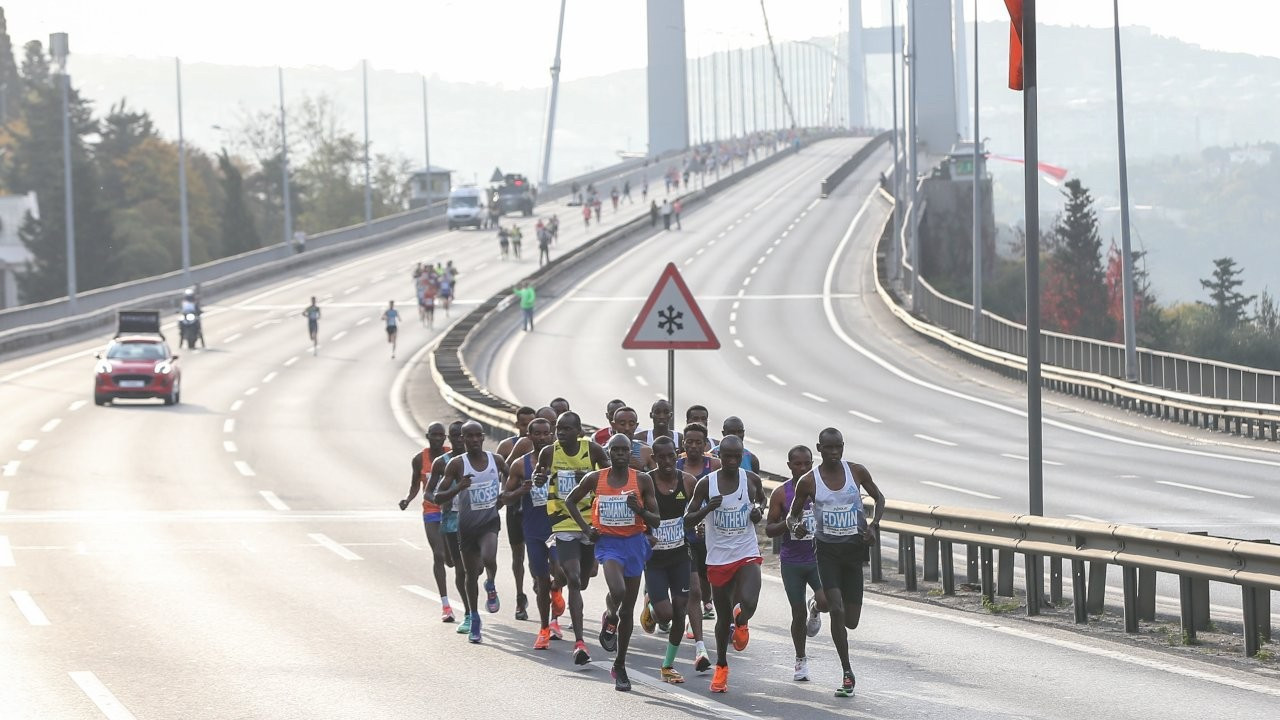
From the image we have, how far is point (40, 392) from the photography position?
1702 inches

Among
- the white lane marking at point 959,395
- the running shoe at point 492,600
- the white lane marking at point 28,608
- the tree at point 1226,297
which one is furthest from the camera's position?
the tree at point 1226,297

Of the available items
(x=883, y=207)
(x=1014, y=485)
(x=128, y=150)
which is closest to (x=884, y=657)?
(x=1014, y=485)

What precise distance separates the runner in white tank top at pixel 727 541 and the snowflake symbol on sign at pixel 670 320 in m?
5.08

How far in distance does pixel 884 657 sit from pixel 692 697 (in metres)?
2.02

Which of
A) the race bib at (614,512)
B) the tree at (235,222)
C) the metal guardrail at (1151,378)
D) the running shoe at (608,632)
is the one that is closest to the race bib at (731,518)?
the race bib at (614,512)

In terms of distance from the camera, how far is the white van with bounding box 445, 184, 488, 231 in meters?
96.5

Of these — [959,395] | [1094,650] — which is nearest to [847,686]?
[1094,650]

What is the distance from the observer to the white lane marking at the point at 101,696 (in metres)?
10.7

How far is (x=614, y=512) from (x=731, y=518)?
84 centimetres

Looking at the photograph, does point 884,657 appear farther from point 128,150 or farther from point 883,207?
point 128,150

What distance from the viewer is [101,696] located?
446 inches

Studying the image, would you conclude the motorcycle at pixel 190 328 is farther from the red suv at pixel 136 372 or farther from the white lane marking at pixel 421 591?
the white lane marking at pixel 421 591

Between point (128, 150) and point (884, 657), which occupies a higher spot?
point (128, 150)

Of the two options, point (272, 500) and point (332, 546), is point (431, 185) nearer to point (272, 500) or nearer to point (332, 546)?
point (272, 500)
